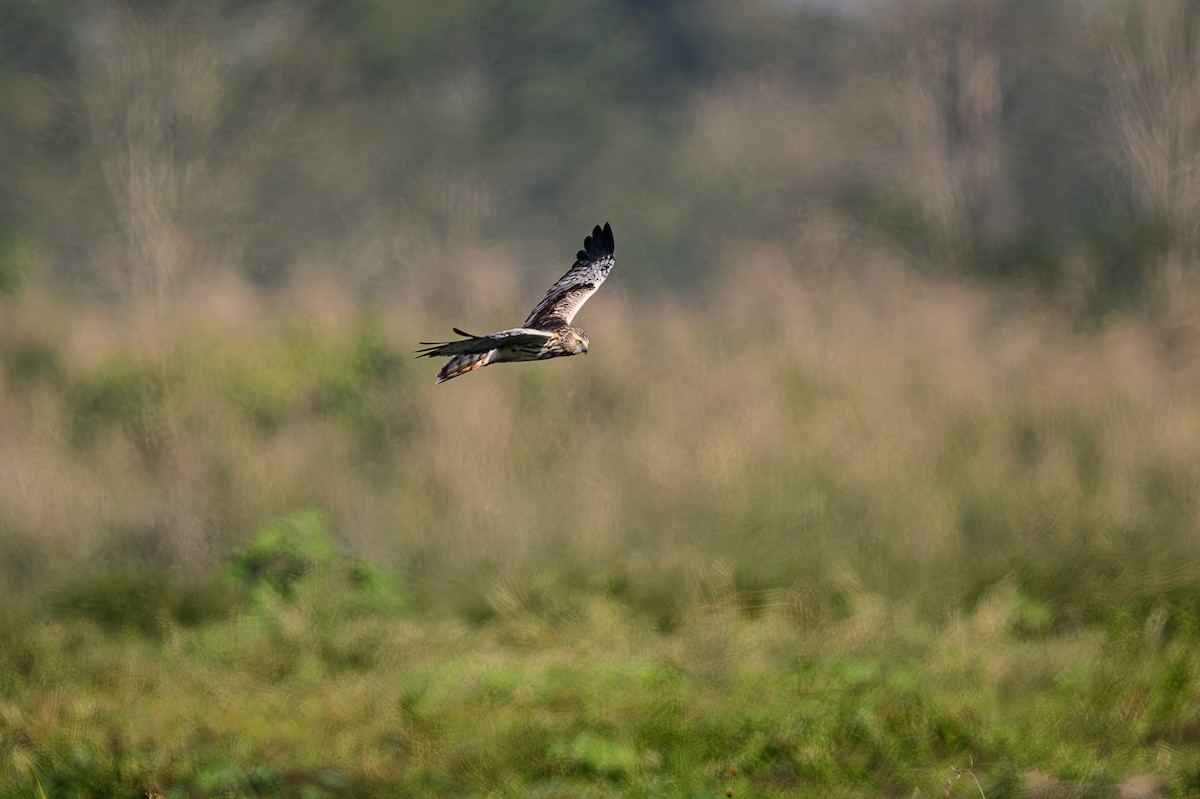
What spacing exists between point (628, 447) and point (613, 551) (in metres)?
0.96

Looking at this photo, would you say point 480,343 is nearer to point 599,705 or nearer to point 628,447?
point 599,705

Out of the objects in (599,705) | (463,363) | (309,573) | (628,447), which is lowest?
(599,705)

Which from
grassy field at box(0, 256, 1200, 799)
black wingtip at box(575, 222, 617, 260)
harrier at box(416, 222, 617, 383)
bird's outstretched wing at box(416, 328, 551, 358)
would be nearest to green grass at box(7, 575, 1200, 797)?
grassy field at box(0, 256, 1200, 799)

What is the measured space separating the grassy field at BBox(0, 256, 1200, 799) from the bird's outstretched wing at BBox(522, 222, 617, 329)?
1.55 meters

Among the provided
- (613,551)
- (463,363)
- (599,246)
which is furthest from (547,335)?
(613,551)

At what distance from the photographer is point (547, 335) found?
18.4ft

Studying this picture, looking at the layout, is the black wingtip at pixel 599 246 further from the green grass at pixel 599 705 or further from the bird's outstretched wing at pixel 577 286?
the green grass at pixel 599 705

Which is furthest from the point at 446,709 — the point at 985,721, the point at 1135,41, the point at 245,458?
the point at 1135,41

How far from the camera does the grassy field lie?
6.90m

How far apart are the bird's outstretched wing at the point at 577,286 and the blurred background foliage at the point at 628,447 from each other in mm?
1551

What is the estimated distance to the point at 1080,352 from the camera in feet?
34.5

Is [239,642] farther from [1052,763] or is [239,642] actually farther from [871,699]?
[1052,763]

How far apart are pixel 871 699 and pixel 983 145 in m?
8.45

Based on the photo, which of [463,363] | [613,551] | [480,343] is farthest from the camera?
[613,551]
